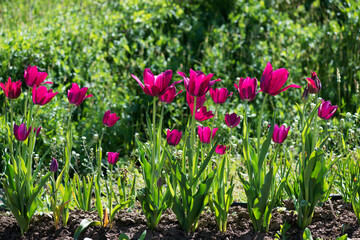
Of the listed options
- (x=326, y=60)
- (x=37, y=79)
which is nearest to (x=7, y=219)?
(x=37, y=79)

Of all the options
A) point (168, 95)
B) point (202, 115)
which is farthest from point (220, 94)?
point (168, 95)

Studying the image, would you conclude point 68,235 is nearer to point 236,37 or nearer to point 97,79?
point 97,79

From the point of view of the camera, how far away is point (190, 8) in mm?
6004

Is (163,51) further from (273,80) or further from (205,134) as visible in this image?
(273,80)

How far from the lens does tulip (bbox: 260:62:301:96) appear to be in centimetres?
199

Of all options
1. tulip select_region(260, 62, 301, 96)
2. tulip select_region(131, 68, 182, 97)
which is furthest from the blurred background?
tulip select_region(260, 62, 301, 96)

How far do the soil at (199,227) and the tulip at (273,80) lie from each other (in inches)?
26.7

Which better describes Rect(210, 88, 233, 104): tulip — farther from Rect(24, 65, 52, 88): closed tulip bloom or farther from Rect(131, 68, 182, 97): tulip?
Rect(24, 65, 52, 88): closed tulip bloom

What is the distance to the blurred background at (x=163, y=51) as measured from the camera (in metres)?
4.46

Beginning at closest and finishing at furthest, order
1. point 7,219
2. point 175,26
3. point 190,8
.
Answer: point 7,219, point 175,26, point 190,8

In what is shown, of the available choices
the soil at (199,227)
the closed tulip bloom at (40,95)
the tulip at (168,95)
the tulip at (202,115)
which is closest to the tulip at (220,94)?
the tulip at (202,115)

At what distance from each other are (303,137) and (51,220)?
51.1 inches

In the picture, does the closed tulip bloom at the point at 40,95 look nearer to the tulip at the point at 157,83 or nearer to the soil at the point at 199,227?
the tulip at the point at 157,83

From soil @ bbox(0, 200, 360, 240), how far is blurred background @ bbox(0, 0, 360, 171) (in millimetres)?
1588
